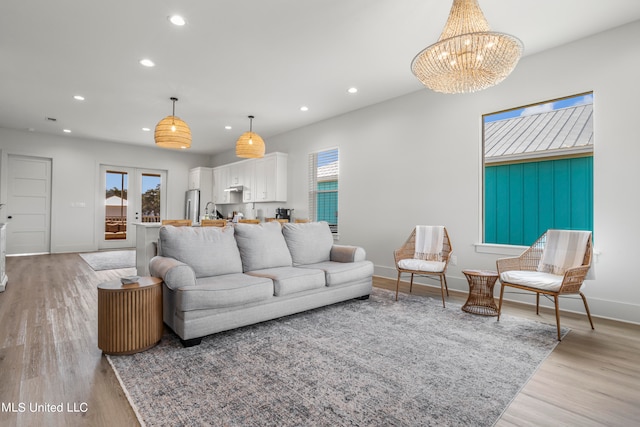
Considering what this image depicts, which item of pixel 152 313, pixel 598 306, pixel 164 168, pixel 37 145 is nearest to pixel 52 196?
pixel 37 145

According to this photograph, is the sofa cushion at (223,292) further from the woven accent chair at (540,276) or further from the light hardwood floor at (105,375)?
the woven accent chair at (540,276)

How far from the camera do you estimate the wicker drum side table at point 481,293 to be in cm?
331

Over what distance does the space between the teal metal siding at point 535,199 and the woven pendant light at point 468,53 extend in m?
2.00

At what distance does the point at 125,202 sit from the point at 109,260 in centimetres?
260

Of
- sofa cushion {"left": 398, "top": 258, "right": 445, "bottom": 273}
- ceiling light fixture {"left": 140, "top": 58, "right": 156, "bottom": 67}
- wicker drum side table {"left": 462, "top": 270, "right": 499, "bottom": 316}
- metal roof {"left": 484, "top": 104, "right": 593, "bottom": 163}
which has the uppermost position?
ceiling light fixture {"left": 140, "top": 58, "right": 156, "bottom": 67}

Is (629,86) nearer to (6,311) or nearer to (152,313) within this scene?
(152,313)

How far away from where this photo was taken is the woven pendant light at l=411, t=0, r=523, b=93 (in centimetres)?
214

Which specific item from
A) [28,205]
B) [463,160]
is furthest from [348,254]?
[28,205]

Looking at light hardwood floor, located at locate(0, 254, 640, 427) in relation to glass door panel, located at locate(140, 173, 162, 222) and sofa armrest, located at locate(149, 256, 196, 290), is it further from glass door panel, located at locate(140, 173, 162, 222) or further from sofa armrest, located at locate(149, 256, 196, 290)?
glass door panel, located at locate(140, 173, 162, 222)

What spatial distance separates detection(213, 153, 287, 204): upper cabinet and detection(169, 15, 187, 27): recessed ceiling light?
3.95 m

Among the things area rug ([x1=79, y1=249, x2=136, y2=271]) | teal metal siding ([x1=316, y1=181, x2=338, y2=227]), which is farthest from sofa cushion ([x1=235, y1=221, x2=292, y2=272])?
area rug ([x1=79, y1=249, x2=136, y2=271])

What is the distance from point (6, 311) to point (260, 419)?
325 centimetres

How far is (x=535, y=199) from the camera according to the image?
3977 mm

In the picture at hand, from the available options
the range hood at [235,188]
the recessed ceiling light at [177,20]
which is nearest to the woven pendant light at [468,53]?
the recessed ceiling light at [177,20]
